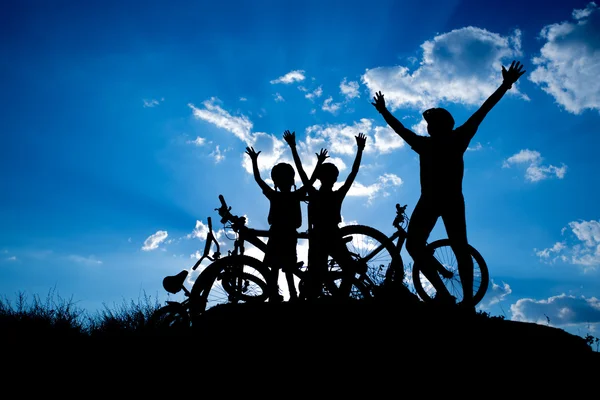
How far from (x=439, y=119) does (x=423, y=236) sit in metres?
1.65

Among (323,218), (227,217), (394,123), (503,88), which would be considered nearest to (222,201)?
(227,217)

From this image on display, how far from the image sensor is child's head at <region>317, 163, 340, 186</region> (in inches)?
264

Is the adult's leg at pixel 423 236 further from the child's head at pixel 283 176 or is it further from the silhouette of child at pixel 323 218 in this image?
the child's head at pixel 283 176

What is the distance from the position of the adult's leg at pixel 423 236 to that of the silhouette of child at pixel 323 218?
1487 mm

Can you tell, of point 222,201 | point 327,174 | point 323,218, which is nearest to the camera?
point 323,218

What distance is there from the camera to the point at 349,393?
12.4 ft

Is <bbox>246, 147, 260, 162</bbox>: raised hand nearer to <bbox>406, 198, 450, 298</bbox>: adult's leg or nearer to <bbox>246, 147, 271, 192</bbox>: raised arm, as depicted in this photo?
<bbox>246, 147, 271, 192</bbox>: raised arm

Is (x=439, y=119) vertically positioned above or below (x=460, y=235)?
above

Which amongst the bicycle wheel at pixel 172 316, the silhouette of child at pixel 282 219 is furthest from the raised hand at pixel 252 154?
the bicycle wheel at pixel 172 316

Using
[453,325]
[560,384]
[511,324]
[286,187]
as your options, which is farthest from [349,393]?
[286,187]

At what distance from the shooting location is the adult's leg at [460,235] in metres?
4.94

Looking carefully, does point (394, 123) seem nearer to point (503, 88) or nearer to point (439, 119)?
point (439, 119)

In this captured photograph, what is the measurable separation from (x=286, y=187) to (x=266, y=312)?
2.27 meters

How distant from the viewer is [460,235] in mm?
5098
